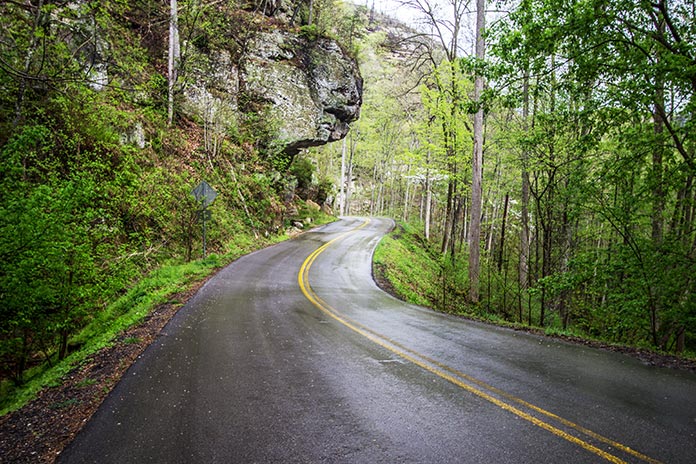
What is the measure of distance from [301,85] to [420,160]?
→ 430 inches

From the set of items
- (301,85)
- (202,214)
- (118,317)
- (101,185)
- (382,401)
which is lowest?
(118,317)

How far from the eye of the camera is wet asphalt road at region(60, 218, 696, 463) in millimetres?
2814

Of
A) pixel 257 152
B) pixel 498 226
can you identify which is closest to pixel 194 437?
pixel 257 152

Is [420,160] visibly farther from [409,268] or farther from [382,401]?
[382,401]

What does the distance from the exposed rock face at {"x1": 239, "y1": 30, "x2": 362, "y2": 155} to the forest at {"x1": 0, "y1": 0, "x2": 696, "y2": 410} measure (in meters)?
1.10

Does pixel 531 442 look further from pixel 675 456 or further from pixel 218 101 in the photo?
pixel 218 101

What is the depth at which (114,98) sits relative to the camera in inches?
578

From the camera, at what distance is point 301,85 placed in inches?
949

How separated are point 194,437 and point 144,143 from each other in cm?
1538

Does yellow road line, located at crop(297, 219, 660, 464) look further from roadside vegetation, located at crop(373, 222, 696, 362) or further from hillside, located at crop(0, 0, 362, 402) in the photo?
hillside, located at crop(0, 0, 362, 402)

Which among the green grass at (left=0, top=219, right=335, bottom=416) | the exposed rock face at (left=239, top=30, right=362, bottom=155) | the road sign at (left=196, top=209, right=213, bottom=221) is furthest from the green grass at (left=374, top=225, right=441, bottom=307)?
the exposed rock face at (left=239, top=30, right=362, bottom=155)

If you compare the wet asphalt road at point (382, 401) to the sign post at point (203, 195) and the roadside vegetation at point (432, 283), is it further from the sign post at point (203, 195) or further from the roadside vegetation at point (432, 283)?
the sign post at point (203, 195)

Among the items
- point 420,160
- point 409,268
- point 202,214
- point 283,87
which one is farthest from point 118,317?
point 283,87

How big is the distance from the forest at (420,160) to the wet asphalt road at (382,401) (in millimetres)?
2815
